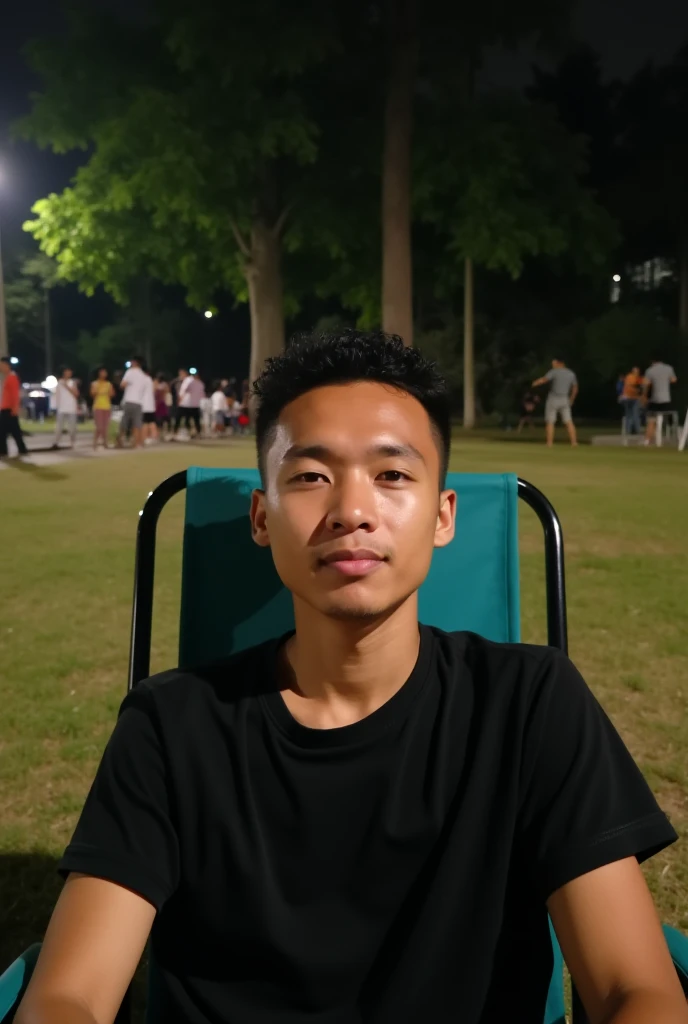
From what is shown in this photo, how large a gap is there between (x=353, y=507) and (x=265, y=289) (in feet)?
83.2

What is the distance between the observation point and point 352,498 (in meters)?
1.66

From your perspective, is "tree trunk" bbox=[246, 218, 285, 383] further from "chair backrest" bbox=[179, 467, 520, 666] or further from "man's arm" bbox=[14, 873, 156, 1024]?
"man's arm" bbox=[14, 873, 156, 1024]

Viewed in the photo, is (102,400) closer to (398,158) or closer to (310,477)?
(398,158)

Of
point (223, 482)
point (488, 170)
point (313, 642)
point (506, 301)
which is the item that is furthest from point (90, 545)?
point (506, 301)

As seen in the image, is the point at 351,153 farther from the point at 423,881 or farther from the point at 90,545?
the point at 423,881

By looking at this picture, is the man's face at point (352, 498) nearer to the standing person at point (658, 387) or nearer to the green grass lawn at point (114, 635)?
the green grass lawn at point (114, 635)

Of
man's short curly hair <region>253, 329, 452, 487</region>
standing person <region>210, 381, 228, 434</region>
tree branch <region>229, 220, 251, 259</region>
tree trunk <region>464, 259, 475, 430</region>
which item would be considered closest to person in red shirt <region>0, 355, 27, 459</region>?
tree branch <region>229, 220, 251, 259</region>

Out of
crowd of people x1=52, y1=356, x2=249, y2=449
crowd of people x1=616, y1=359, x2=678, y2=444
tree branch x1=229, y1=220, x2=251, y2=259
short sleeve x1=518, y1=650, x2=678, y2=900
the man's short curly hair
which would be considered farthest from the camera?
tree branch x1=229, y1=220, x2=251, y2=259

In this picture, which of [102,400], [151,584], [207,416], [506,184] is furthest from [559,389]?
[151,584]

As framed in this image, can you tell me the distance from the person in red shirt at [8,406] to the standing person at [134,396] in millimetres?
2444

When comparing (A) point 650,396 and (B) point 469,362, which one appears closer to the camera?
(A) point 650,396

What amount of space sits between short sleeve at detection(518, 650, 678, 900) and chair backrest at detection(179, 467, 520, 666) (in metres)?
0.76

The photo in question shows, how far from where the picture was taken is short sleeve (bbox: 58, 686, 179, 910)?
62.1 inches

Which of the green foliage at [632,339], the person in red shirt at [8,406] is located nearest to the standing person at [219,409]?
the person in red shirt at [8,406]
